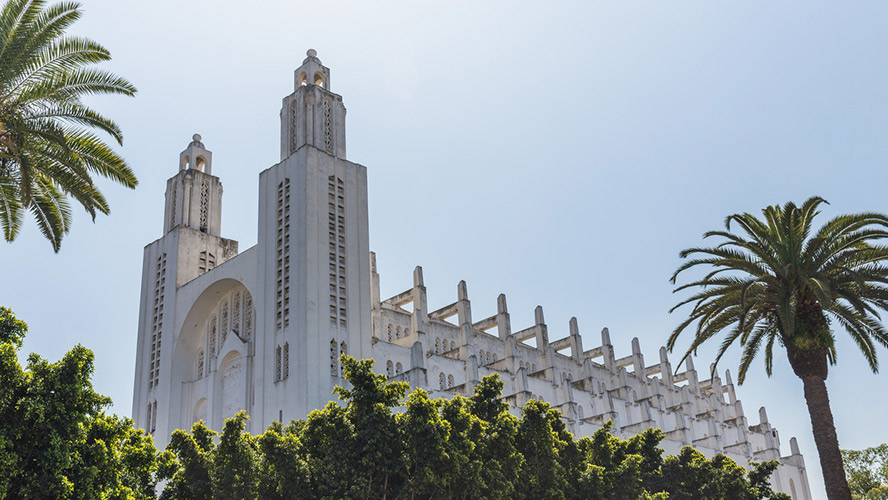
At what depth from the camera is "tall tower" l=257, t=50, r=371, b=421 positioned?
114ft

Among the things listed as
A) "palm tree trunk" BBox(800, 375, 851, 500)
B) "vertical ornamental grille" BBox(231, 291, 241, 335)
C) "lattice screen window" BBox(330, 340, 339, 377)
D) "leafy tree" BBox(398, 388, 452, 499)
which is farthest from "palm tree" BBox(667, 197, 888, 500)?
"vertical ornamental grille" BBox(231, 291, 241, 335)

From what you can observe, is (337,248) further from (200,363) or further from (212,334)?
(200,363)

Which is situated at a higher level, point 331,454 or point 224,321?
point 224,321

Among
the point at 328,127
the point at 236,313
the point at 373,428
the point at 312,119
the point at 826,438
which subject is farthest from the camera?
the point at 236,313

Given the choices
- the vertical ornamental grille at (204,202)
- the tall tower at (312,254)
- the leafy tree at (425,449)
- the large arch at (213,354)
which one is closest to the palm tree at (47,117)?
the leafy tree at (425,449)

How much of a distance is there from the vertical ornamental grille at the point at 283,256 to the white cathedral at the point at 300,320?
0.24ft

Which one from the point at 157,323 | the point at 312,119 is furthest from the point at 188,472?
the point at 157,323

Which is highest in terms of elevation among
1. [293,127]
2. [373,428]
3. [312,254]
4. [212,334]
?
[293,127]

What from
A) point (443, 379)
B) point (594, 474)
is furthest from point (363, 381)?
point (443, 379)

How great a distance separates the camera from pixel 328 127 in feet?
135

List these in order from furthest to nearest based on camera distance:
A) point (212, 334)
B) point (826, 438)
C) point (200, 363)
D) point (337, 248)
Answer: point (200, 363) → point (212, 334) → point (337, 248) → point (826, 438)

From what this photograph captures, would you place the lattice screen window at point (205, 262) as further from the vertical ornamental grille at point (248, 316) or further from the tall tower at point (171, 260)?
the vertical ornamental grille at point (248, 316)

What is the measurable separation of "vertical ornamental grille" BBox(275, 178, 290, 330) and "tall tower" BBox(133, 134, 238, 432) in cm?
868

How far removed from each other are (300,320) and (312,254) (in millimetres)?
2984
